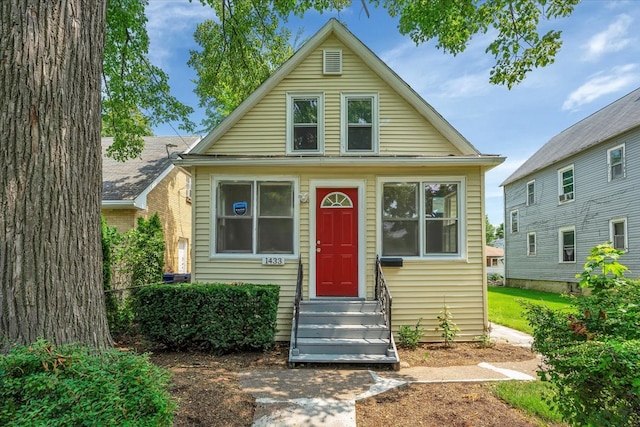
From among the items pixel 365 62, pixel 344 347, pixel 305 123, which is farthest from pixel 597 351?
pixel 365 62

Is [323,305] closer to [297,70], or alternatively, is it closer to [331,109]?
[331,109]

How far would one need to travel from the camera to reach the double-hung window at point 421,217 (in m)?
7.22

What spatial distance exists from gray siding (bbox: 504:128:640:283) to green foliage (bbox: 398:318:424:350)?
1052 cm

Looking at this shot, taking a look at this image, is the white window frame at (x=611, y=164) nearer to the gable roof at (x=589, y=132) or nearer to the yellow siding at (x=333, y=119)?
the gable roof at (x=589, y=132)

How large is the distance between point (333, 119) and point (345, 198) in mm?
1795

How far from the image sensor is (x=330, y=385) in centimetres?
458

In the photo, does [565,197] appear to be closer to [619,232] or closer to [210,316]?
[619,232]

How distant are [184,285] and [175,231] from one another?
27.0 feet

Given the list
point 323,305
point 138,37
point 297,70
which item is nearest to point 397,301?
point 323,305

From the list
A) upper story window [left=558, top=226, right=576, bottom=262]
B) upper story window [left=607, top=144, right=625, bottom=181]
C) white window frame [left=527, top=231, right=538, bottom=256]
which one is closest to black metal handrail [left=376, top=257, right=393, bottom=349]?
upper story window [left=607, top=144, right=625, bottom=181]

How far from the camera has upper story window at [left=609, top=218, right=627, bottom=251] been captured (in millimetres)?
13000

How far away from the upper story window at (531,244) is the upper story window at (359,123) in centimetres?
1557

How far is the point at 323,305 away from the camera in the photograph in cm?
668

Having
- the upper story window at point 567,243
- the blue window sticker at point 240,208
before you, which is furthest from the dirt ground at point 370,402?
the upper story window at point 567,243
